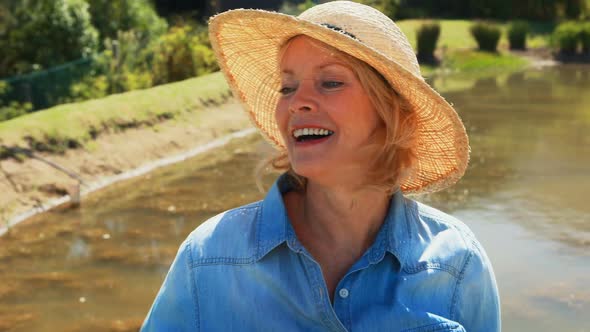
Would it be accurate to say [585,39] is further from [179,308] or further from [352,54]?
[179,308]

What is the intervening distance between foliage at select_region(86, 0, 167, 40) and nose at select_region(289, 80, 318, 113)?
15.8 m

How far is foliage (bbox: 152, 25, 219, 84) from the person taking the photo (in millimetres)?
15984

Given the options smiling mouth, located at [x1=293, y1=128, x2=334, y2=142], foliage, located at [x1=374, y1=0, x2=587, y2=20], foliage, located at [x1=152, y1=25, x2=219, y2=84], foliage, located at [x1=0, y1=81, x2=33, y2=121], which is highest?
smiling mouth, located at [x1=293, y1=128, x2=334, y2=142]

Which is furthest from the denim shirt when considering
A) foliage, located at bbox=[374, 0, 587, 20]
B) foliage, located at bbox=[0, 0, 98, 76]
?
foliage, located at bbox=[374, 0, 587, 20]

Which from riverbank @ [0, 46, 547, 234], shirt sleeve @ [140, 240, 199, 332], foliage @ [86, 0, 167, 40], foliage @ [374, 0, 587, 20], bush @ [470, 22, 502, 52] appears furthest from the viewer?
foliage @ [374, 0, 587, 20]

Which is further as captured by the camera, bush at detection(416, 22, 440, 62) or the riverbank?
bush at detection(416, 22, 440, 62)

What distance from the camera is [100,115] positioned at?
443 inches

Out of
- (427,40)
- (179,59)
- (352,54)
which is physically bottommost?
(427,40)

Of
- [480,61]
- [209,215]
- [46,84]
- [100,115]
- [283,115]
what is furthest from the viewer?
[480,61]

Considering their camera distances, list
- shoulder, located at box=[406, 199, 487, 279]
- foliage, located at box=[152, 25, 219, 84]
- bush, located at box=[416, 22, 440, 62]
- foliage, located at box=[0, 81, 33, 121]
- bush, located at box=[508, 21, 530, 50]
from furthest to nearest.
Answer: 1. bush, located at box=[508, 21, 530, 50]
2. bush, located at box=[416, 22, 440, 62]
3. foliage, located at box=[152, 25, 219, 84]
4. foliage, located at box=[0, 81, 33, 121]
5. shoulder, located at box=[406, 199, 487, 279]

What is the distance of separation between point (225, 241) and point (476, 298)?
630 millimetres

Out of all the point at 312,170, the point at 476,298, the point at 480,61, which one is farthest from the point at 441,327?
the point at 480,61

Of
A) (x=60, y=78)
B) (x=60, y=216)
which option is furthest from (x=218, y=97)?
(x=60, y=216)

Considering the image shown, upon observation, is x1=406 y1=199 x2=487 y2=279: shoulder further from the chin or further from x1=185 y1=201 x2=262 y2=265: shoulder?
x1=185 y1=201 x2=262 y2=265: shoulder
